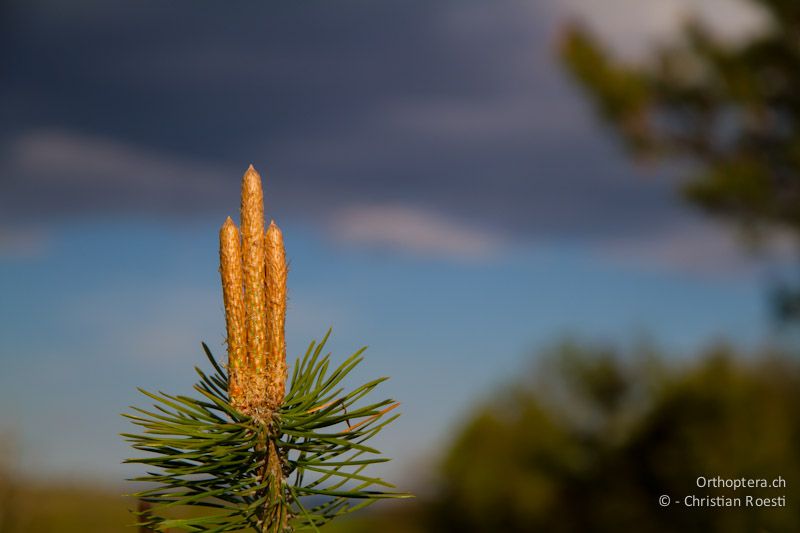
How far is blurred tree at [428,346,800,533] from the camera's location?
6117mm

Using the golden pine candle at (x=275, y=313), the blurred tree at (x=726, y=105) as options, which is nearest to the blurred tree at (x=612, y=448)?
the blurred tree at (x=726, y=105)

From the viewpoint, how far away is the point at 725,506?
5.89 m

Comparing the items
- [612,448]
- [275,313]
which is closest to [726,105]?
[612,448]

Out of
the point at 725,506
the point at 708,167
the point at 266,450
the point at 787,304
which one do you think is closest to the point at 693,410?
the point at 725,506

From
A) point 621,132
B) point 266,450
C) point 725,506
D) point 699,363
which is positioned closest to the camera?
point 266,450

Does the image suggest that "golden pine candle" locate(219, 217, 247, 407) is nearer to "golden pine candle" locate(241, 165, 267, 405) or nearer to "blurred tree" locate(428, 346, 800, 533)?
"golden pine candle" locate(241, 165, 267, 405)

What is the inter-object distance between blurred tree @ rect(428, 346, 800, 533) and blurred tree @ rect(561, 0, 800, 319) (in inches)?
66.4

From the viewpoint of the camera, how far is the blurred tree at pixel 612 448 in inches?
241

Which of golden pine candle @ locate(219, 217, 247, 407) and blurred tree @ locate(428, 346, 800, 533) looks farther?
blurred tree @ locate(428, 346, 800, 533)

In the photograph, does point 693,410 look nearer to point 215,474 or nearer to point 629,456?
point 629,456

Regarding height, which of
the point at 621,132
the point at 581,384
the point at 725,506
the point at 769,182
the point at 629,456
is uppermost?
the point at 621,132

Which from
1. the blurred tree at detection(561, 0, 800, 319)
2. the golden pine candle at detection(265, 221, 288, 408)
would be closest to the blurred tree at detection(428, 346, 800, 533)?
the blurred tree at detection(561, 0, 800, 319)

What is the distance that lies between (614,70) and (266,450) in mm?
7750

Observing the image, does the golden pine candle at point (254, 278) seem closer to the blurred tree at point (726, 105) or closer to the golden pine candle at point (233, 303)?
the golden pine candle at point (233, 303)
